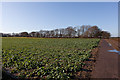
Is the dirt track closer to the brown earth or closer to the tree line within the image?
the brown earth

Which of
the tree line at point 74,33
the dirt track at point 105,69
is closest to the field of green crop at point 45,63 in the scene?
the dirt track at point 105,69

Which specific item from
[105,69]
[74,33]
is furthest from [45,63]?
[74,33]

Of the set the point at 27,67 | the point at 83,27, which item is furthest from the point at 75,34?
the point at 27,67

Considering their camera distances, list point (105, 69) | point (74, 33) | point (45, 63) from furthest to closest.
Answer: point (74, 33), point (45, 63), point (105, 69)

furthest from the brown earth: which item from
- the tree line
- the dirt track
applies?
the tree line

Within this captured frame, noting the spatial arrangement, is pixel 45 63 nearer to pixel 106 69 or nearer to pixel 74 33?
pixel 106 69

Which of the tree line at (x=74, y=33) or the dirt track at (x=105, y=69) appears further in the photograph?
the tree line at (x=74, y=33)

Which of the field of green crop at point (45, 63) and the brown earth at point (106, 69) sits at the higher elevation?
the field of green crop at point (45, 63)

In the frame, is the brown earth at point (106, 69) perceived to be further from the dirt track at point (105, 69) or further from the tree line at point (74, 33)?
the tree line at point (74, 33)

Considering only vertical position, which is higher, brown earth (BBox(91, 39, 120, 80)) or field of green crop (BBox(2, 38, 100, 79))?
field of green crop (BBox(2, 38, 100, 79))

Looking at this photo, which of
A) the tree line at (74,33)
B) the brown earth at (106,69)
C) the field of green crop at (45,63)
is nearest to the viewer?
the brown earth at (106,69)

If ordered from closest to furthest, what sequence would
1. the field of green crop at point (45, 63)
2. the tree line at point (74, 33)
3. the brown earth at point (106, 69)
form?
the brown earth at point (106, 69)
the field of green crop at point (45, 63)
the tree line at point (74, 33)

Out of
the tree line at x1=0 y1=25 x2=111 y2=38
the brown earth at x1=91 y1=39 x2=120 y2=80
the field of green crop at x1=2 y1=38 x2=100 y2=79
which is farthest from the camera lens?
the tree line at x1=0 y1=25 x2=111 y2=38

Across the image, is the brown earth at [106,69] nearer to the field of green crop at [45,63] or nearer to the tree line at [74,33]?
the field of green crop at [45,63]
